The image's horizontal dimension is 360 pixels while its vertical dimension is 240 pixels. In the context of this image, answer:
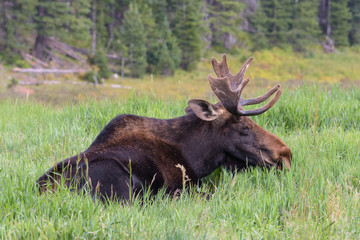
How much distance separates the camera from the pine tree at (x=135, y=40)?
4972 centimetres

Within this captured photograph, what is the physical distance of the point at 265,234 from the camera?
12.0 ft

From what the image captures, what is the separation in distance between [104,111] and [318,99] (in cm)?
364

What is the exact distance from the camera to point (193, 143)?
5.16m

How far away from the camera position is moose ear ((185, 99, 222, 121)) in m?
4.84

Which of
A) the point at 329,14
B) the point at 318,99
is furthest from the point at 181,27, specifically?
the point at 318,99

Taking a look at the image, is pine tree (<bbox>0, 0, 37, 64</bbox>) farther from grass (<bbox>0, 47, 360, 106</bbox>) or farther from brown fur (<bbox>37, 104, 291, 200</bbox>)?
brown fur (<bbox>37, 104, 291, 200</bbox>)

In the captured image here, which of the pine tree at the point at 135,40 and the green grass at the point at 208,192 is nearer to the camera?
the green grass at the point at 208,192

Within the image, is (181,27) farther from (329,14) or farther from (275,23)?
(329,14)

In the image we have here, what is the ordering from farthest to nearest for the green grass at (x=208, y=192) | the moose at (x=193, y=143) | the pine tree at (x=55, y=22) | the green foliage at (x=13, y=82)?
the pine tree at (x=55, y=22) → the green foliage at (x=13, y=82) → the moose at (x=193, y=143) → the green grass at (x=208, y=192)

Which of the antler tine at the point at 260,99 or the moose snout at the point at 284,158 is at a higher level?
the antler tine at the point at 260,99

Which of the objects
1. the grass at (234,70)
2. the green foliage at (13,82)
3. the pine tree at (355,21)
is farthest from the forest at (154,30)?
the green foliage at (13,82)

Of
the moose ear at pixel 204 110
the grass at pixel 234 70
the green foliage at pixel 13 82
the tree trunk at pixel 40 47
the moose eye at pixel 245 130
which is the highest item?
the moose ear at pixel 204 110

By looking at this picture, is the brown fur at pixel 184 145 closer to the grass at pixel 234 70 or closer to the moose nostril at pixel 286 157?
the moose nostril at pixel 286 157

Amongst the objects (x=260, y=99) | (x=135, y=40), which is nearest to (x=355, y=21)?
(x=135, y=40)
